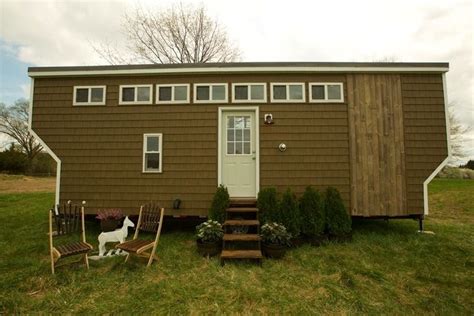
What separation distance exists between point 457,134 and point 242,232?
22167 mm

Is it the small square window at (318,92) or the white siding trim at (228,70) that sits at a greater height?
the white siding trim at (228,70)

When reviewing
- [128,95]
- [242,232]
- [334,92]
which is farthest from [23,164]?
[334,92]

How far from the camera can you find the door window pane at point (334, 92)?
528 cm

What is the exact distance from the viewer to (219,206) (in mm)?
4664

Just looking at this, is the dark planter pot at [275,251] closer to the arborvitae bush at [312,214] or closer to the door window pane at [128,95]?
the arborvitae bush at [312,214]

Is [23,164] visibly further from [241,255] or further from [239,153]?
[241,255]

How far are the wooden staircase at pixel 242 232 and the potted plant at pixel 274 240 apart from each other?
0.49 ft

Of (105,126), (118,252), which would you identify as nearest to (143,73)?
(105,126)

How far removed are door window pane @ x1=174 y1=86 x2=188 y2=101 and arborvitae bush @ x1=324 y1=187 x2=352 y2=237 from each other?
4.06 meters

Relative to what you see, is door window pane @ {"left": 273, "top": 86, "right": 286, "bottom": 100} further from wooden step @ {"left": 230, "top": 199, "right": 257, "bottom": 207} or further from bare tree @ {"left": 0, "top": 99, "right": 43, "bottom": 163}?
bare tree @ {"left": 0, "top": 99, "right": 43, "bottom": 163}

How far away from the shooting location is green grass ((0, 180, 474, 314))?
2627 millimetres

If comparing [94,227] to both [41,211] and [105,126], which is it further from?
[41,211]

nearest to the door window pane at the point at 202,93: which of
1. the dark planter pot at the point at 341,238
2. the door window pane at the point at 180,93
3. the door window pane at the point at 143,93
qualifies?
the door window pane at the point at 180,93

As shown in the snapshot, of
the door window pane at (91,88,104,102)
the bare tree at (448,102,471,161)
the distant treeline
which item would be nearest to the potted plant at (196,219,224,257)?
the door window pane at (91,88,104,102)
